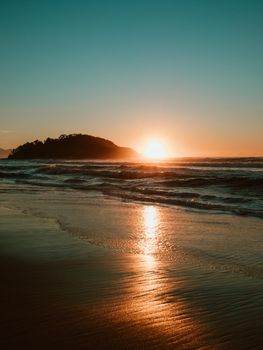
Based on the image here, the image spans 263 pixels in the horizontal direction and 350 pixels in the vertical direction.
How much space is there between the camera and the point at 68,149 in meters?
115

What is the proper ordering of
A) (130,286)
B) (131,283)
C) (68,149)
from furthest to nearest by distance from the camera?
(68,149) → (131,283) → (130,286)

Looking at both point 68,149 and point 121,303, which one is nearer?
point 121,303

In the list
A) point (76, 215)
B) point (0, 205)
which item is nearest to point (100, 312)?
point (76, 215)

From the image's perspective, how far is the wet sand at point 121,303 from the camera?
9.47 feet

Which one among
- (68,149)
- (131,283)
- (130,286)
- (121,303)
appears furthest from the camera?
(68,149)

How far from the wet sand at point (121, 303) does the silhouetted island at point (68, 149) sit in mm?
103650

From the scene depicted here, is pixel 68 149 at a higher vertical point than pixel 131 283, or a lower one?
higher

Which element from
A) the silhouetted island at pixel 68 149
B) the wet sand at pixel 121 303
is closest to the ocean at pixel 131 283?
the wet sand at pixel 121 303

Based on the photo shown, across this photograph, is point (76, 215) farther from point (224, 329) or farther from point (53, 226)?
point (224, 329)

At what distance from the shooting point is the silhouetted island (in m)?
112

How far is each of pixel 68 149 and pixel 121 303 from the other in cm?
11313

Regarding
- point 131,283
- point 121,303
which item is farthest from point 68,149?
point 121,303

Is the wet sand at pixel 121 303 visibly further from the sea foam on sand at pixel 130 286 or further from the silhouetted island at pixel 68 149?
the silhouetted island at pixel 68 149

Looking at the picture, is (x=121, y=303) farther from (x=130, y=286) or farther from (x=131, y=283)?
(x=131, y=283)
